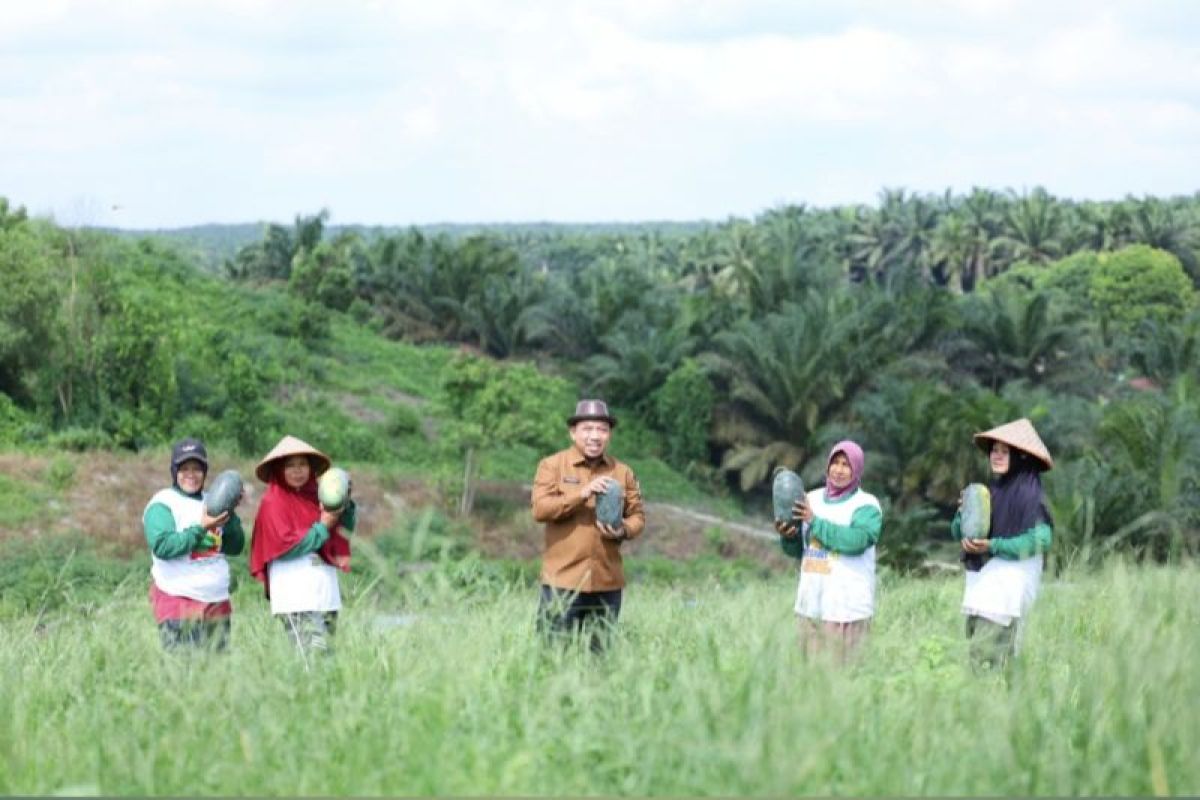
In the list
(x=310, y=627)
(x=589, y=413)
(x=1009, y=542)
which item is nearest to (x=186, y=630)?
(x=310, y=627)

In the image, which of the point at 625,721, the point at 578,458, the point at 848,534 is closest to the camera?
the point at 625,721

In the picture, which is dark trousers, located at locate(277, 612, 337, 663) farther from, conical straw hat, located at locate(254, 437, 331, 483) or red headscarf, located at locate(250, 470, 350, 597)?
conical straw hat, located at locate(254, 437, 331, 483)

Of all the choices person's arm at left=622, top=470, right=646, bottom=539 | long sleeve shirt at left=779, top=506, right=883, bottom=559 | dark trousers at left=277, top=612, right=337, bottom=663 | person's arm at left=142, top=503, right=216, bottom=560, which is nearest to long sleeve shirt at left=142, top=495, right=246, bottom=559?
person's arm at left=142, top=503, right=216, bottom=560

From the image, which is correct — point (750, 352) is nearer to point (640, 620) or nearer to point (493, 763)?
point (640, 620)

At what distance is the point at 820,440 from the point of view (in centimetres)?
3612

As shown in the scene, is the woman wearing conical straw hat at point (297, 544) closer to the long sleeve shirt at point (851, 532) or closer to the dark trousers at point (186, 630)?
the dark trousers at point (186, 630)

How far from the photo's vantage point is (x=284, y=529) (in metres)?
6.84

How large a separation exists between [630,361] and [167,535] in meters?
37.1

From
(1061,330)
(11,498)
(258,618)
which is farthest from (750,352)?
(258,618)

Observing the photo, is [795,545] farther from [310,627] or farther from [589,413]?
[310,627]

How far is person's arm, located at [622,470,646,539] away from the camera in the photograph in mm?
7008

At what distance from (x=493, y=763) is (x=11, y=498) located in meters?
22.5

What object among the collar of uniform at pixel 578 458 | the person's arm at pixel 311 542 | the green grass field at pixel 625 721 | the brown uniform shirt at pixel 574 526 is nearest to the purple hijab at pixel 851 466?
the brown uniform shirt at pixel 574 526

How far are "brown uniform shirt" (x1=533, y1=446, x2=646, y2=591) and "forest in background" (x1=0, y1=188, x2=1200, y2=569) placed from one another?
41.8ft
